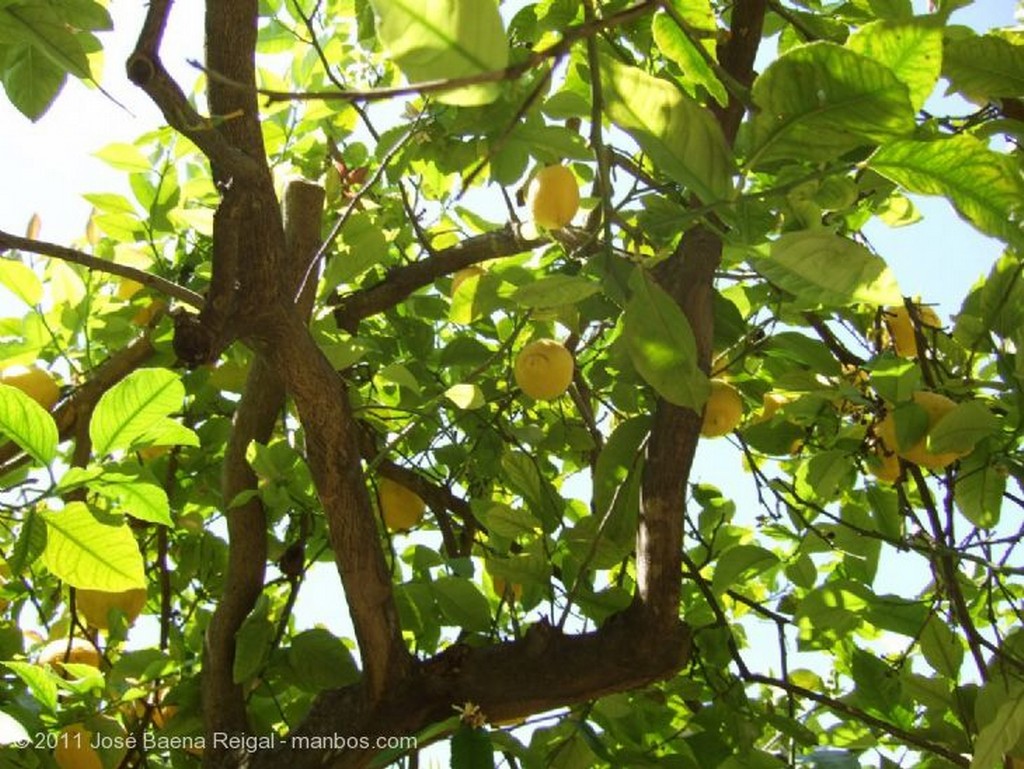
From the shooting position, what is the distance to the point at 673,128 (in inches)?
24.6

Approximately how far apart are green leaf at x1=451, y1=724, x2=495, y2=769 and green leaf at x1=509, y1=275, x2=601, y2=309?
418 mm

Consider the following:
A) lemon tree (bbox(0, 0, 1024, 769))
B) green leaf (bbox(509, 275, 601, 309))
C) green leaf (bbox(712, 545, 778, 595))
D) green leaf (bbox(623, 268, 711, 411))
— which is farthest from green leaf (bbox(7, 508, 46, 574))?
green leaf (bbox(712, 545, 778, 595))

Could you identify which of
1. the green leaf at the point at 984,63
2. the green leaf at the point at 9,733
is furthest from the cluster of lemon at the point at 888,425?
the green leaf at the point at 9,733

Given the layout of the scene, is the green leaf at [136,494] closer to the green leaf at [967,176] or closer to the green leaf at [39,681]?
the green leaf at [39,681]

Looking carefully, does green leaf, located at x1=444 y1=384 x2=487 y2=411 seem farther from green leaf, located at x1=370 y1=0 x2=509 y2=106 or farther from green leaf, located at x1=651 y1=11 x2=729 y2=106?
green leaf, located at x1=370 y1=0 x2=509 y2=106

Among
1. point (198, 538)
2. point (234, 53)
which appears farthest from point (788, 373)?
point (198, 538)

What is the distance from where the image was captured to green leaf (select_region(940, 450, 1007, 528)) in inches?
52.4

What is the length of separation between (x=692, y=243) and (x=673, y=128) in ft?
1.85

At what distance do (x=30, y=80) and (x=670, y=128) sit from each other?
2.76 ft

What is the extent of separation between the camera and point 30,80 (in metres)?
1.17

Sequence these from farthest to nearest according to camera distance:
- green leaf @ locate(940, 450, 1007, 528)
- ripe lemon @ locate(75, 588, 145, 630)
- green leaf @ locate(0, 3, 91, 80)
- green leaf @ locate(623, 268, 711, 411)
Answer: ripe lemon @ locate(75, 588, 145, 630)
green leaf @ locate(940, 450, 1007, 528)
green leaf @ locate(0, 3, 91, 80)
green leaf @ locate(623, 268, 711, 411)

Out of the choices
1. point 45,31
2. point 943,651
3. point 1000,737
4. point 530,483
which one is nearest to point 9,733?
point 45,31

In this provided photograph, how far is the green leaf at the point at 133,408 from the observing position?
1108 mm

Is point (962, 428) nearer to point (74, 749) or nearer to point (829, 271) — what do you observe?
point (829, 271)
